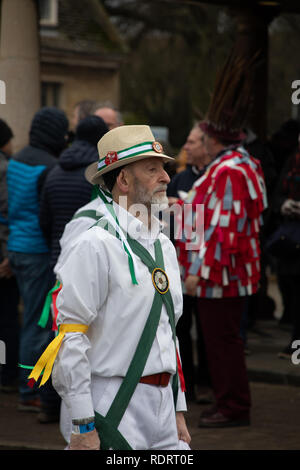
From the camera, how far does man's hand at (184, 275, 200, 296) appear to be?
6.49 m

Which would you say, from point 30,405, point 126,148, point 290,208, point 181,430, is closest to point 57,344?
point 181,430

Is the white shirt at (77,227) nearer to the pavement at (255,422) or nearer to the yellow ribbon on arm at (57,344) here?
the pavement at (255,422)

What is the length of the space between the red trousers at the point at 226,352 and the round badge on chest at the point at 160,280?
2.91 m

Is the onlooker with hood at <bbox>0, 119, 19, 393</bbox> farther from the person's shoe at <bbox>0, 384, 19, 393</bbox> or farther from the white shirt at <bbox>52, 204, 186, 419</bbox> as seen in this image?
the white shirt at <bbox>52, 204, 186, 419</bbox>

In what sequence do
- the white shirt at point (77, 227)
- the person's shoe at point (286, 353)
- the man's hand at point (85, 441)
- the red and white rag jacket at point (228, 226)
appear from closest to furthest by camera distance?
the man's hand at point (85, 441) → the white shirt at point (77, 227) → the red and white rag jacket at point (228, 226) → the person's shoe at point (286, 353)

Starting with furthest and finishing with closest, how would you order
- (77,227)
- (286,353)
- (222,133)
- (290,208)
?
(286,353), (290,208), (222,133), (77,227)

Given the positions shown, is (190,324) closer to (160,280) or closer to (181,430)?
(181,430)

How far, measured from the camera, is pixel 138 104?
3541 cm

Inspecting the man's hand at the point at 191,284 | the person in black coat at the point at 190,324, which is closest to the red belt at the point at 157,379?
the man's hand at the point at 191,284

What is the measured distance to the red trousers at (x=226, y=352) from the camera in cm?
659

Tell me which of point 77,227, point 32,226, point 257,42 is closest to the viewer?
point 77,227

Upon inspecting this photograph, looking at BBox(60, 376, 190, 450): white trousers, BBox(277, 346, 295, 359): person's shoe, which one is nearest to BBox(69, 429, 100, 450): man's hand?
BBox(60, 376, 190, 450): white trousers

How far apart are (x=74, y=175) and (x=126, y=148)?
113 inches

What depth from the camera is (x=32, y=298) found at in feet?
23.3
